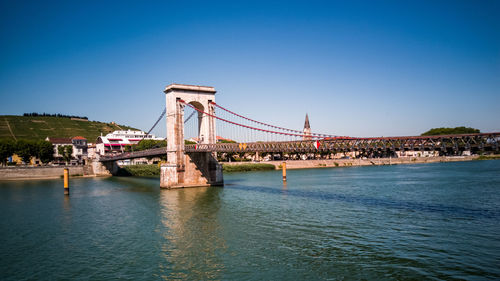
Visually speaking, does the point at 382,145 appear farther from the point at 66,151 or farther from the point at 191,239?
the point at 66,151

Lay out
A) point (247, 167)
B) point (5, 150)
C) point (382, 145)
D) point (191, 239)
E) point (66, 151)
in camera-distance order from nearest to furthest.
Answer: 1. point (191, 239)
2. point (382, 145)
3. point (5, 150)
4. point (247, 167)
5. point (66, 151)

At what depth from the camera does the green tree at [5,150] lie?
62469 mm

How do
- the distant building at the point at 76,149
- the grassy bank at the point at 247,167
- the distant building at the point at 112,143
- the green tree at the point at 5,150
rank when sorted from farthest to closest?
1. the distant building at the point at 112,143
2. the distant building at the point at 76,149
3. the grassy bank at the point at 247,167
4. the green tree at the point at 5,150

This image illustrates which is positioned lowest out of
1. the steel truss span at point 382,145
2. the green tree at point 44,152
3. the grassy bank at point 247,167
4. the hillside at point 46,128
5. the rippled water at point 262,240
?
the rippled water at point 262,240

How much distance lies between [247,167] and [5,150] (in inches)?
1755

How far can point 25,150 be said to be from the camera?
66188 mm

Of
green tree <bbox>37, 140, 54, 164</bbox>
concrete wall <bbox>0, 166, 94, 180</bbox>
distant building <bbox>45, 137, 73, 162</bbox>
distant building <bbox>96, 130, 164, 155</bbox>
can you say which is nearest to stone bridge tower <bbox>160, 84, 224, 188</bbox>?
concrete wall <bbox>0, 166, 94, 180</bbox>

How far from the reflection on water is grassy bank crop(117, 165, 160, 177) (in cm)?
3654

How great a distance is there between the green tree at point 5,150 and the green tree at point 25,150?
982 millimetres

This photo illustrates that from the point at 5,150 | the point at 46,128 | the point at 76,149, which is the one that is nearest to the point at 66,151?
the point at 76,149

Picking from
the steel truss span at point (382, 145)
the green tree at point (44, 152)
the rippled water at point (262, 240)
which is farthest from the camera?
the green tree at point (44, 152)

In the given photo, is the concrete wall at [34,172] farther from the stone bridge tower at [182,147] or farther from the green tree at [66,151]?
the stone bridge tower at [182,147]

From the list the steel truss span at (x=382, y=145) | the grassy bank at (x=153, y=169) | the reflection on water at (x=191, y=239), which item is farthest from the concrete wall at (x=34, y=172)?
the reflection on water at (x=191, y=239)

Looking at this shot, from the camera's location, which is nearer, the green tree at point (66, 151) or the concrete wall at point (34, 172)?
the concrete wall at point (34, 172)
